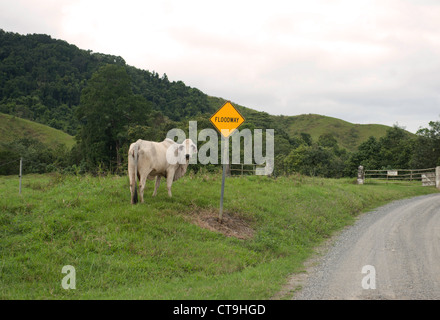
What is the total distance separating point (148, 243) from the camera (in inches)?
328

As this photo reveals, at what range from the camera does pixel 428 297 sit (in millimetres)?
6230

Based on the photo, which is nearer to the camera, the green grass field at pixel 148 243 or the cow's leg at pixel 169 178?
the green grass field at pixel 148 243

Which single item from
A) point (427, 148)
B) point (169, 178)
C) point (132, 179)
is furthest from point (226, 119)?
point (427, 148)

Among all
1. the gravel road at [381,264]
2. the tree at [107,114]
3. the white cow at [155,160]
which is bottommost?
the gravel road at [381,264]

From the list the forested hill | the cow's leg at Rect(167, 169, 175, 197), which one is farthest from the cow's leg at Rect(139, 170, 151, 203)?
the forested hill

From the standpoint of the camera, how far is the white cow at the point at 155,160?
Answer: 10.9 meters

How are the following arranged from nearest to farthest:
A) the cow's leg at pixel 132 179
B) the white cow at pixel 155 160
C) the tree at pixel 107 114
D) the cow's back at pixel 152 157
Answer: the cow's leg at pixel 132 179 < the white cow at pixel 155 160 < the cow's back at pixel 152 157 < the tree at pixel 107 114

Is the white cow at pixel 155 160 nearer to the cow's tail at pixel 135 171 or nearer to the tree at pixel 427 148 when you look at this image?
the cow's tail at pixel 135 171

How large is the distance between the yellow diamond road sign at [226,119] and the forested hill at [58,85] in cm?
8776

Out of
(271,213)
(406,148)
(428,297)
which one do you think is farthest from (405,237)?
(406,148)

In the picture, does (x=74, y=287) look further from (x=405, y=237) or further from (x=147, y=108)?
(x=147, y=108)

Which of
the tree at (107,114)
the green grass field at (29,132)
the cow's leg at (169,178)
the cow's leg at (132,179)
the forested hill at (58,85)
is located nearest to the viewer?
the cow's leg at (132,179)

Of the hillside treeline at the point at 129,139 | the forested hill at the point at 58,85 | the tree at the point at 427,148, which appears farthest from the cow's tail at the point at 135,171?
the forested hill at the point at 58,85
